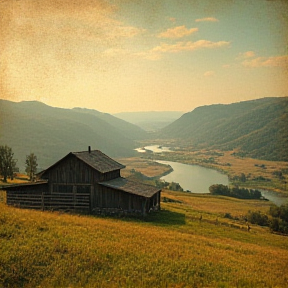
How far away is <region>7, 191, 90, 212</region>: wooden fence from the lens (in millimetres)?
33438

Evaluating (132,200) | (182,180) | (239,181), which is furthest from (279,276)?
(239,181)

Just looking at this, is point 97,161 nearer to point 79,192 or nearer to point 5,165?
point 79,192

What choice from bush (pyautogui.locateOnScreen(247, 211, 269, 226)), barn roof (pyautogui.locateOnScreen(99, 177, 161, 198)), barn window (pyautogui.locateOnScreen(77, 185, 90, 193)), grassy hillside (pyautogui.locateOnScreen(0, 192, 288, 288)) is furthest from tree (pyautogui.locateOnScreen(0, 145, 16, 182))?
bush (pyautogui.locateOnScreen(247, 211, 269, 226))

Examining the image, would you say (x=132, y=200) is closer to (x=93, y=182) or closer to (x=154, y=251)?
(x=93, y=182)

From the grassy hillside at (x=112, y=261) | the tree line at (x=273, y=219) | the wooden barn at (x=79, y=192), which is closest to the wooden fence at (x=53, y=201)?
the wooden barn at (x=79, y=192)

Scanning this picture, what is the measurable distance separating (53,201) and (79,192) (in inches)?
122

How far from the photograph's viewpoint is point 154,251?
55.5 ft

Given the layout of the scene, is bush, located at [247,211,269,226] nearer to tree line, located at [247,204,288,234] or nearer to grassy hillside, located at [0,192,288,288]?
tree line, located at [247,204,288,234]

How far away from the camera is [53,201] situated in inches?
1341

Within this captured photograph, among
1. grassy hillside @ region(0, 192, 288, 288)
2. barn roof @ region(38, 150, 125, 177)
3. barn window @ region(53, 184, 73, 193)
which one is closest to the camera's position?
Result: grassy hillside @ region(0, 192, 288, 288)

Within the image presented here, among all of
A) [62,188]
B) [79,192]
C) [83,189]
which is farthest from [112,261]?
[62,188]

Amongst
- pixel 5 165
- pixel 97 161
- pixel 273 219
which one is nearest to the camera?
pixel 97 161

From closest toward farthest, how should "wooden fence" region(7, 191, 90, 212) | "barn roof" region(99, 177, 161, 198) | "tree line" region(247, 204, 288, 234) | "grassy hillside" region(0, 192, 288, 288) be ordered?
"grassy hillside" region(0, 192, 288, 288) → "wooden fence" region(7, 191, 90, 212) → "barn roof" region(99, 177, 161, 198) → "tree line" region(247, 204, 288, 234)

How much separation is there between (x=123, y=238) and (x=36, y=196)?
19.0 metres
